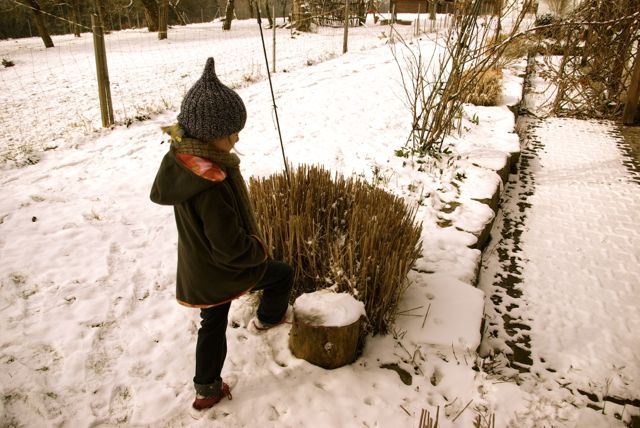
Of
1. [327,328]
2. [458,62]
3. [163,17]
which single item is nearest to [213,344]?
[327,328]

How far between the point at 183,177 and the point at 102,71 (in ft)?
14.8

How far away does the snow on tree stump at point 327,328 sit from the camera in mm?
1653

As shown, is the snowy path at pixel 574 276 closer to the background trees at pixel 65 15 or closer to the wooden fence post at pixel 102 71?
the wooden fence post at pixel 102 71

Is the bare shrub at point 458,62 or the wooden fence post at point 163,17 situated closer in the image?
the bare shrub at point 458,62

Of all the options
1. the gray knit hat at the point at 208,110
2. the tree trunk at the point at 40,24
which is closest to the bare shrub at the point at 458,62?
the gray knit hat at the point at 208,110

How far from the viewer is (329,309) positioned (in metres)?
1.68

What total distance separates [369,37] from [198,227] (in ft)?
49.6

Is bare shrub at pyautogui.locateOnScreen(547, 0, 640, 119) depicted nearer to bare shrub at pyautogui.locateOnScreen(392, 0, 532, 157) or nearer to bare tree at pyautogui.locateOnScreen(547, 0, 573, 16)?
bare shrub at pyautogui.locateOnScreen(392, 0, 532, 157)

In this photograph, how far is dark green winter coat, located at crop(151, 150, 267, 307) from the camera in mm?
1261

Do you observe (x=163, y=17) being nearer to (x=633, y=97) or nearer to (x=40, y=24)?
(x=40, y=24)

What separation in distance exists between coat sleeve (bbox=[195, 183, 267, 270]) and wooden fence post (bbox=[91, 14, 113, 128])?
14.1 ft

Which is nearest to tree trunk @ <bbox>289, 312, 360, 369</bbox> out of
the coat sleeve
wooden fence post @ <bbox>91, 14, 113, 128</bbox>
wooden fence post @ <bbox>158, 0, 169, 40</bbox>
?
the coat sleeve

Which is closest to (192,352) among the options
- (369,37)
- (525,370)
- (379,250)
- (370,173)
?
(379,250)

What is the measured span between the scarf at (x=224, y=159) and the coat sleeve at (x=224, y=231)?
0.05 metres
